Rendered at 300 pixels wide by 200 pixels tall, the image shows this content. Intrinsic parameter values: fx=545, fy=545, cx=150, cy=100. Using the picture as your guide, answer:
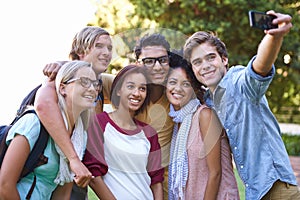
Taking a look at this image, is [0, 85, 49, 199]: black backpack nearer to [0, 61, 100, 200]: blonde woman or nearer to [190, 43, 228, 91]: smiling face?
[0, 61, 100, 200]: blonde woman

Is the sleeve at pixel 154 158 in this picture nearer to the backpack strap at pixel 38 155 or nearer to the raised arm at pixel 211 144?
the raised arm at pixel 211 144

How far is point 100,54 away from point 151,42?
278 mm

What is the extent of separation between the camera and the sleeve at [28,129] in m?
2.55

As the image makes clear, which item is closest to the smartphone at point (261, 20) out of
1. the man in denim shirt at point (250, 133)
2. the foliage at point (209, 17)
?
the man in denim shirt at point (250, 133)

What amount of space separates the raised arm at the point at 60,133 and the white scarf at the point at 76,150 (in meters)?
0.05

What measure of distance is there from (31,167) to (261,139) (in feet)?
3.61

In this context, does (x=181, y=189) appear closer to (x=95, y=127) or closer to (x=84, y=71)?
(x=95, y=127)

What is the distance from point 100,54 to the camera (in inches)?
113

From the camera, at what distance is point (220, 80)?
8.82 ft

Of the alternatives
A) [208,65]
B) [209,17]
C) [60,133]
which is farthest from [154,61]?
[209,17]

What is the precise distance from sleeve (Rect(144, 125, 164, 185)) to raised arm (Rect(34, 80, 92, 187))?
0.38 meters

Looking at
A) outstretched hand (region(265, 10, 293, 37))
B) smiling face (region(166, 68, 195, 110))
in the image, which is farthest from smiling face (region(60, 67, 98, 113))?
outstretched hand (region(265, 10, 293, 37))

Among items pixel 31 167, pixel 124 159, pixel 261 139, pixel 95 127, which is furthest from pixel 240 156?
pixel 31 167

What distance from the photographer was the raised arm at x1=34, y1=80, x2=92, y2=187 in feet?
8.54
